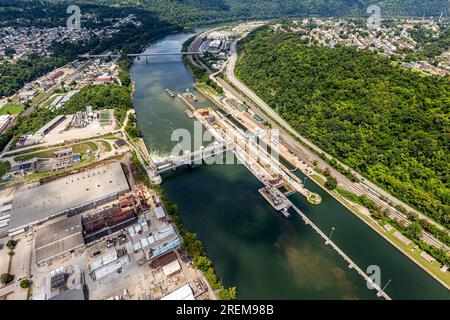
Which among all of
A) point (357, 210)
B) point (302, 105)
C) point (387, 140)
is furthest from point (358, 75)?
point (357, 210)

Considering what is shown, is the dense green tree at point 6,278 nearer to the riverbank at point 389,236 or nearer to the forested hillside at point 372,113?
the riverbank at point 389,236

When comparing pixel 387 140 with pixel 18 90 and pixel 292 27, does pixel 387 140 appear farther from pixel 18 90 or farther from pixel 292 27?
pixel 18 90

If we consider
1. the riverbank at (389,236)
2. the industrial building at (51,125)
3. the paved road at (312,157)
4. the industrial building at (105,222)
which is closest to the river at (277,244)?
the riverbank at (389,236)

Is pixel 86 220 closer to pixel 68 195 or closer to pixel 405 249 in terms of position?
pixel 68 195

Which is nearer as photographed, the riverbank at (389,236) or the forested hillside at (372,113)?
the riverbank at (389,236)

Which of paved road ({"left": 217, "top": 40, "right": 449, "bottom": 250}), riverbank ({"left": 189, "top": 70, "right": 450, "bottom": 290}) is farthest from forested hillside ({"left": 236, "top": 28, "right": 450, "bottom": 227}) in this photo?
riverbank ({"left": 189, "top": 70, "right": 450, "bottom": 290})

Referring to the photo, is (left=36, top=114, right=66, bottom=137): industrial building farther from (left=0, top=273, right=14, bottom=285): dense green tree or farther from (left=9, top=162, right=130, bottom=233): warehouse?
(left=0, top=273, right=14, bottom=285): dense green tree
